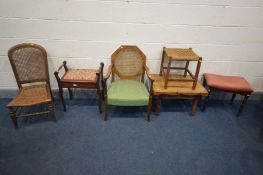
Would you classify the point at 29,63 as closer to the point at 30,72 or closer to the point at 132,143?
the point at 30,72

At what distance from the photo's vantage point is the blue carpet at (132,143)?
6.27ft

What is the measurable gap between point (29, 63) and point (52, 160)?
1166 mm

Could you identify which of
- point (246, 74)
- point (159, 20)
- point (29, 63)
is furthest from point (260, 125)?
point (29, 63)

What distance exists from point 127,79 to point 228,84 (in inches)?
50.6

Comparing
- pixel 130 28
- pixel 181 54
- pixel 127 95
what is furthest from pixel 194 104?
pixel 130 28

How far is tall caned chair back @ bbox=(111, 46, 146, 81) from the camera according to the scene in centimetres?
249

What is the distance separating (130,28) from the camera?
8.01 ft

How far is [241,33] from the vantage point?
101 inches

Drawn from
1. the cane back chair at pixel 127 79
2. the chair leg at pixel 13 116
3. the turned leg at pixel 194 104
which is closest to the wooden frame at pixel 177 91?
the turned leg at pixel 194 104

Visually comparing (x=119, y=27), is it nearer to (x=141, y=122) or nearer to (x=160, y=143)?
(x=141, y=122)

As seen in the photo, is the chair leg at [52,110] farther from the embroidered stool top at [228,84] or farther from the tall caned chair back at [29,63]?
the embroidered stool top at [228,84]

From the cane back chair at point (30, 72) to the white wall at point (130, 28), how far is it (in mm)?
200

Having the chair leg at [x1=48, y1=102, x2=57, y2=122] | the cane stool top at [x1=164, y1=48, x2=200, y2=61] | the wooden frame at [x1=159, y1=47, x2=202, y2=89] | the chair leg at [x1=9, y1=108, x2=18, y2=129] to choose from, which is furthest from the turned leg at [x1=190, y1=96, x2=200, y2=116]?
the chair leg at [x1=9, y1=108, x2=18, y2=129]

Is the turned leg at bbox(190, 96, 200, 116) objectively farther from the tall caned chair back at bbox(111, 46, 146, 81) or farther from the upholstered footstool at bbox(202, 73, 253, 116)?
the tall caned chair back at bbox(111, 46, 146, 81)
